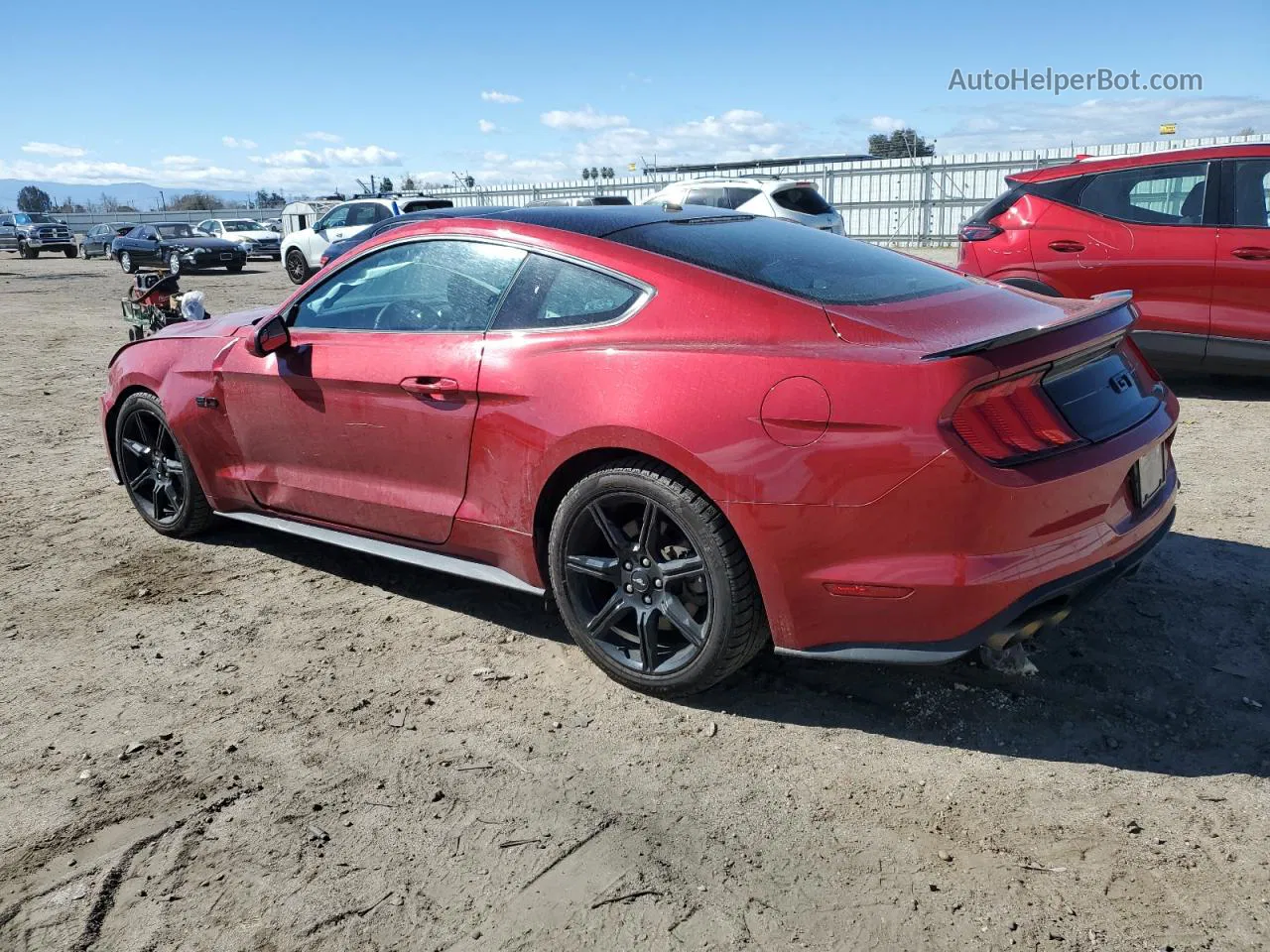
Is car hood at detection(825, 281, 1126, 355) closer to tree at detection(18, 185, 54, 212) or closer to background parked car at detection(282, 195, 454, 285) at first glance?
background parked car at detection(282, 195, 454, 285)

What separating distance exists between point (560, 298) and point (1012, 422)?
1537 millimetres

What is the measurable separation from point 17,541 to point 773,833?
14.6 ft

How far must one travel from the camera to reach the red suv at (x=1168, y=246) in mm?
6957

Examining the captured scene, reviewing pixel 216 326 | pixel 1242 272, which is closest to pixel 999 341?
pixel 216 326

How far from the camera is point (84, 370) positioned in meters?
10.7

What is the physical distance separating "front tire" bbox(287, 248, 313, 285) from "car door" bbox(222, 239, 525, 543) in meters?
18.6

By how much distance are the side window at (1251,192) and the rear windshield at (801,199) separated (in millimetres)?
9170

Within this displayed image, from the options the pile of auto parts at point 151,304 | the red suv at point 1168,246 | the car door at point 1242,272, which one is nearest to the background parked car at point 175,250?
the pile of auto parts at point 151,304

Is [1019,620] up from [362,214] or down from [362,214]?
down

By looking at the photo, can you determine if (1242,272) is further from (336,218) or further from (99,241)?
(99,241)

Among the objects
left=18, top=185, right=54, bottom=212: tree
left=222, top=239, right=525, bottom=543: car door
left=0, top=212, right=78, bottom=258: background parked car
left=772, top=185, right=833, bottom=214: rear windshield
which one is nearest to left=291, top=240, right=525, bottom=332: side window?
left=222, top=239, right=525, bottom=543: car door


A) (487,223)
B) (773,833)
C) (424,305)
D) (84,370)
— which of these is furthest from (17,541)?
(84,370)

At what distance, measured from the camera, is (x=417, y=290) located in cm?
399

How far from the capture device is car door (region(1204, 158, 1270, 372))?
6879 mm
